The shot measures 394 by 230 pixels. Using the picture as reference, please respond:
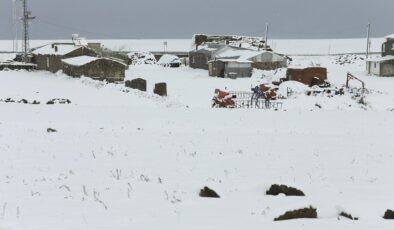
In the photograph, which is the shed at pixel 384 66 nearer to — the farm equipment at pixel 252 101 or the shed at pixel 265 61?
the shed at pixel 265 61

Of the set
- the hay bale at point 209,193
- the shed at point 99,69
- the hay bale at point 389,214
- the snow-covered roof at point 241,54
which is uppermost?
the snow-covered roof at point 241,54

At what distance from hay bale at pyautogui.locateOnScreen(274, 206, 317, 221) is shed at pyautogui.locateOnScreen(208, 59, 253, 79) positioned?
2515 inches

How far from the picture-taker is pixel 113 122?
72.0 feet

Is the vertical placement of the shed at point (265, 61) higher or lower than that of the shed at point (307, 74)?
higher

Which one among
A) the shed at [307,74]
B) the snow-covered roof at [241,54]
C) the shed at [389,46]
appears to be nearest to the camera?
the shed at [307,74]

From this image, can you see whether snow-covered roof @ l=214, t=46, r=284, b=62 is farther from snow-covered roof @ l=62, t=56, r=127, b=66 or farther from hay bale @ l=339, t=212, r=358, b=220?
hay bale @ l=339, t=212, r=358, b=220

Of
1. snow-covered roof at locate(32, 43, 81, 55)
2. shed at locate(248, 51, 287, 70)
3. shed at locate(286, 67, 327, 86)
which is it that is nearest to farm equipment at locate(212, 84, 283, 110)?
shed at locate(286, 67, 327, 86)

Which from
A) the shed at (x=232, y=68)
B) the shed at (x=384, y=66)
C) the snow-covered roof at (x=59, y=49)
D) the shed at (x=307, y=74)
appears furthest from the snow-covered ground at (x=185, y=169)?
the snow-covered roof at (x=59, y=49)

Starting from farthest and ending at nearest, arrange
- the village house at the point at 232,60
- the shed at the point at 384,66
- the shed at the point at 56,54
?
the village house at the point at 232,60 → the shed at the point at 56,54 → the shed at the point at 384,66

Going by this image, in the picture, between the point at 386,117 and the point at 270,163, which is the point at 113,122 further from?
the point at 386,117

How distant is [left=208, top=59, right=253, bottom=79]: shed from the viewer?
72.2 metres

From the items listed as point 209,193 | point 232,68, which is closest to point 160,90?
point 232,68

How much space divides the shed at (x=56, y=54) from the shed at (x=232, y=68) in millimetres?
17976

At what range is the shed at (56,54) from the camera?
71562mm
